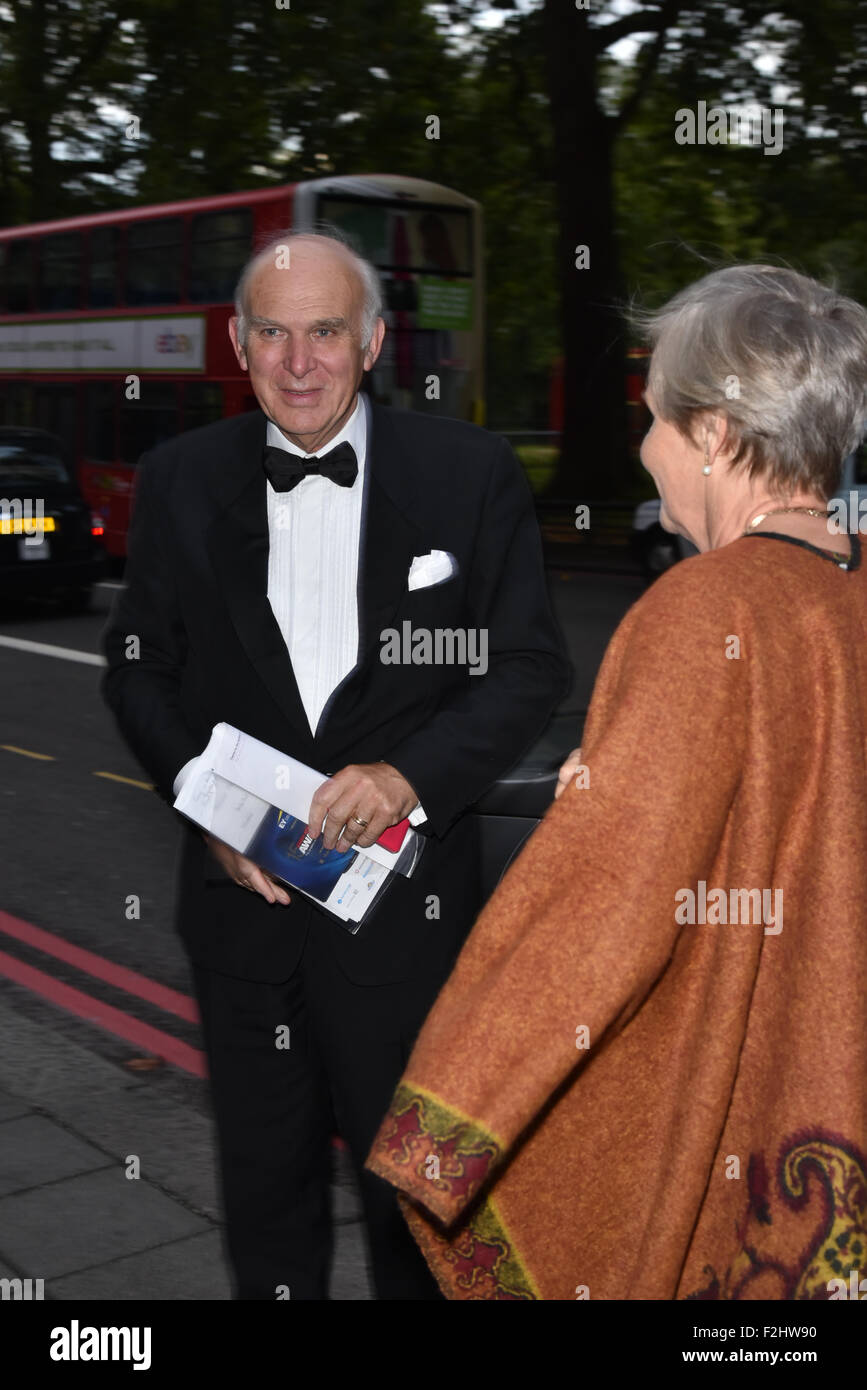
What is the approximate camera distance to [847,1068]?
5.92ft

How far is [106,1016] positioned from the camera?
5160 millimetres

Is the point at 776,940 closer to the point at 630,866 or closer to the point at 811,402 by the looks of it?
the point at 630,866

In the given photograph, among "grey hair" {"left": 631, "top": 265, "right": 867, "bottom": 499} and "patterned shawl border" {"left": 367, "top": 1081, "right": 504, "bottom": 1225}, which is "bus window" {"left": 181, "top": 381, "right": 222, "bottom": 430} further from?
"patterned shawl border" {"left": 367, "top": 1081, "right": 504, "bottom": 1225}

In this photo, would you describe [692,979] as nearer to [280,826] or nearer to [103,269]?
[280,826]

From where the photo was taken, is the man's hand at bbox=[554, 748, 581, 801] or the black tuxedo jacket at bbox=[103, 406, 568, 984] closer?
the man's hand at bbox=[554, 748, 581, 801]

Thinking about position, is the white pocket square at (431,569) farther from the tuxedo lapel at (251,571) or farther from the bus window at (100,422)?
the bus window at (100,422)

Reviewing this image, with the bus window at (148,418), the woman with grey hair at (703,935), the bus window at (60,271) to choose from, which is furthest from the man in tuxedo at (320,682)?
the bus window at (60,271)

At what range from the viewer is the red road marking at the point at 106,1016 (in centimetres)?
481

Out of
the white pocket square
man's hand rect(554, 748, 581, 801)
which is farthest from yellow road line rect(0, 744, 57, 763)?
man's hand rect(554, 748, 581, 801)

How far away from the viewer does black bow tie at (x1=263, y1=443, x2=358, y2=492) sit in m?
2.64

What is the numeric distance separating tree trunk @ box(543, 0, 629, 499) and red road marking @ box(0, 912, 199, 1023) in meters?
15.9

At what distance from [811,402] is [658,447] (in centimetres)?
20

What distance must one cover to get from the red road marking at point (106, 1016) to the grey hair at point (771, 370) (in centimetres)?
322

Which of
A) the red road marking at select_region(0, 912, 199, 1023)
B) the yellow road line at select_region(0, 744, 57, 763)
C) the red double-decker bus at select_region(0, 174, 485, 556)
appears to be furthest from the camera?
the red double-decker bus at select_region(0, 174, 485, 556)
